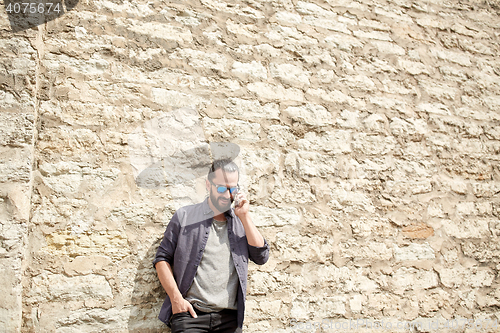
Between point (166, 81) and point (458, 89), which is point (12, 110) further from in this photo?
point (458, 89)

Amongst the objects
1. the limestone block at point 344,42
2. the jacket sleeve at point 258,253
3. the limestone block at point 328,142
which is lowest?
the jacket sleeve at point 258,253

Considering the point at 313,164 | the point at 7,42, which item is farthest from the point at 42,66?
the point at 313,164

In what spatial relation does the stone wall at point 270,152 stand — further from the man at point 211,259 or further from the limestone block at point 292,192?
the man at point 211,259

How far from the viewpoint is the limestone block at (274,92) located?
8.59 ft

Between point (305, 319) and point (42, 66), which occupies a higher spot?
point (42, 66)

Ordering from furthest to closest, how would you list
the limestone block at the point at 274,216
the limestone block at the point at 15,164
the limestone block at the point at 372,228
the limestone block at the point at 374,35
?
the limestone block at the point at 374,35
the limestone block at the point at 372,228
the limestone block at the point at 274,216
the limestone block at the point at 15,164

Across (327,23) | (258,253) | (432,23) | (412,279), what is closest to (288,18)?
(327,23)

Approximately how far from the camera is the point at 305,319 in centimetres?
237

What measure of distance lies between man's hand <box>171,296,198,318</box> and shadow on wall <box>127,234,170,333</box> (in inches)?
12.3

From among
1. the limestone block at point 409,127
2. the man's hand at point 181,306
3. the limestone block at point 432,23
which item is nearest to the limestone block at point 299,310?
the man's hand at point 181,306

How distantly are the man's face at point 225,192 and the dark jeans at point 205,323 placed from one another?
565 millimetres

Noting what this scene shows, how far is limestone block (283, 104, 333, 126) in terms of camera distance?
2670 millimetres

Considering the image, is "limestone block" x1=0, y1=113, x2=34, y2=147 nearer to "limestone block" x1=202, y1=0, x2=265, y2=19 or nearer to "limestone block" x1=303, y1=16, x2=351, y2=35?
"limestone block" x1=202, y1=0, x2=265, y2=19

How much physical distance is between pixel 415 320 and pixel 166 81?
251cm
